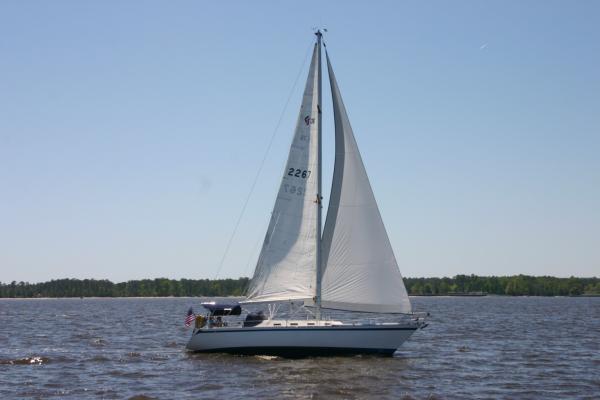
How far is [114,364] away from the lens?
1380 inches

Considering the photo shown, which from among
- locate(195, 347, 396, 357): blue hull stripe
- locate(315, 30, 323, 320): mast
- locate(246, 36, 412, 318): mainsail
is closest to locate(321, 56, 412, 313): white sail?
locate(246, 36, 412, 318): mainsail

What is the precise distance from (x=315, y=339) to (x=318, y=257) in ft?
11.9

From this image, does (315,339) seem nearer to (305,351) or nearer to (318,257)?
(305,351)

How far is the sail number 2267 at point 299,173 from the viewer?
3434 centimetres

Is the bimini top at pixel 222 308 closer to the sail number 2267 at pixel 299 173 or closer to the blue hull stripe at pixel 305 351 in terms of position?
the blue hull stripe at pixel 305 351

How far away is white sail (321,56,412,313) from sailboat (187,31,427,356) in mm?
43

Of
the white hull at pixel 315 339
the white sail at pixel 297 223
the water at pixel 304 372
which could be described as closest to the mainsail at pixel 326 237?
the white sail at pixel 297 223

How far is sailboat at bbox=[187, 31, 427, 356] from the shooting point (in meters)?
33.3

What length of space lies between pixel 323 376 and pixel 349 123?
11.6 metres

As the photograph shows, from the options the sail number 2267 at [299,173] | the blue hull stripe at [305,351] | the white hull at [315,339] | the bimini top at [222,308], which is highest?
the sail number 2267 at [299,173]

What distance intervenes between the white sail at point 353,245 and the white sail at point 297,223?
0.72m

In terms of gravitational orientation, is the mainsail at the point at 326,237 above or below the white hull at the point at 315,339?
above

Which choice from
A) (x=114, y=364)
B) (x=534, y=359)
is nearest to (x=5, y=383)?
(x=114, y=364)

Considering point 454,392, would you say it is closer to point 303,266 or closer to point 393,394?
point 393,394
